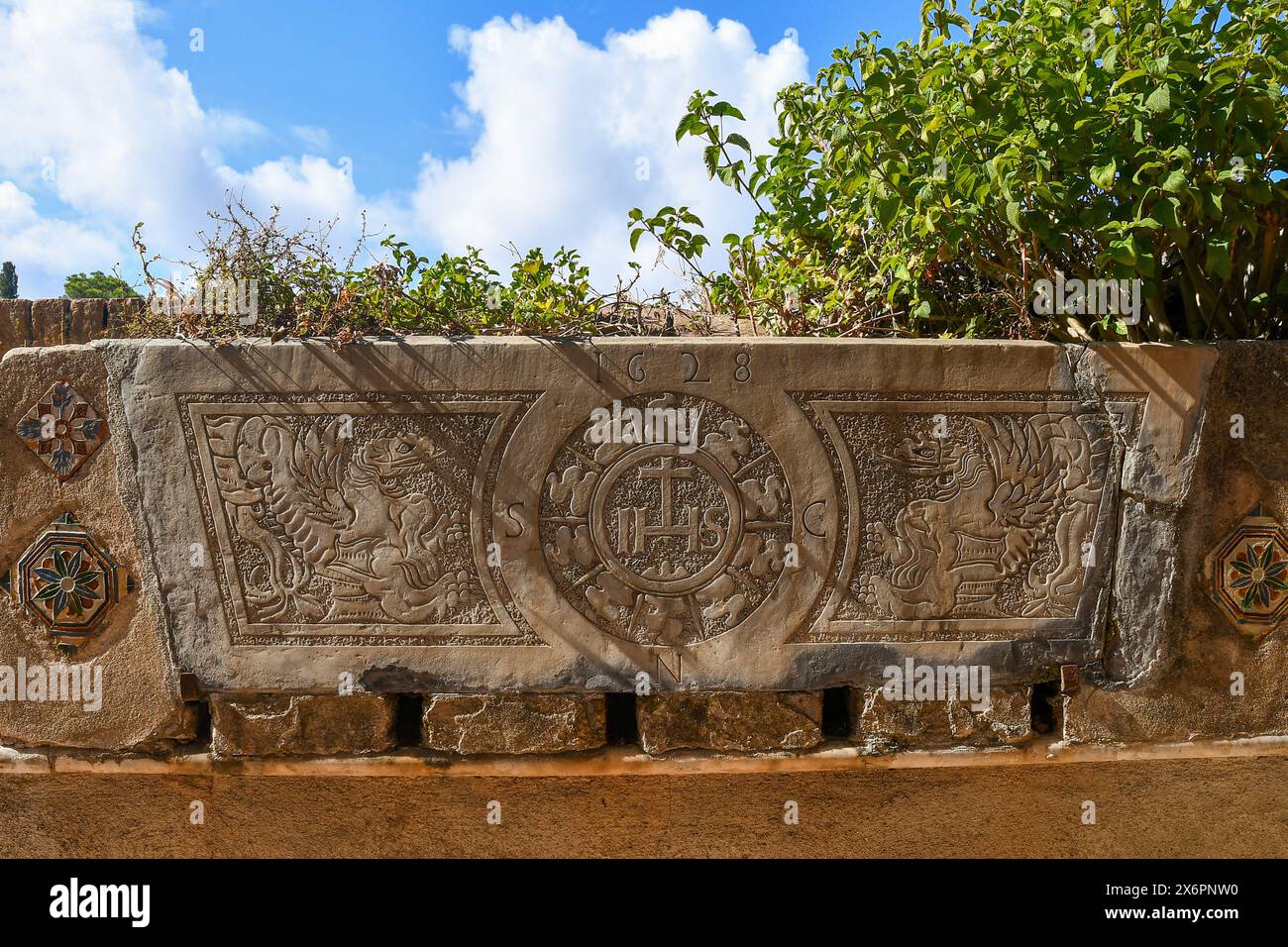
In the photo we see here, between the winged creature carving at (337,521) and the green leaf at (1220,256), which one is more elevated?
the green leaf at (1220,256)

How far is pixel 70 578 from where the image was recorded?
264cm

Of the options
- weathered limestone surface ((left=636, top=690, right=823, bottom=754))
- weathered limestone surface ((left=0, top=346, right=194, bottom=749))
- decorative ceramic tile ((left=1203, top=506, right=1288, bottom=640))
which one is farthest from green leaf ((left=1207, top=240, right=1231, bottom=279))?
weathered limestone surface ((left=0, top=346, right=194, bottom=749))

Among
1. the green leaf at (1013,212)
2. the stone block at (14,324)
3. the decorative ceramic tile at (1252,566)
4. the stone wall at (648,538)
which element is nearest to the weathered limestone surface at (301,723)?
the stone wall at (648,538)

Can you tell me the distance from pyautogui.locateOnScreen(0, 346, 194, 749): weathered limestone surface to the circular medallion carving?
125 cm

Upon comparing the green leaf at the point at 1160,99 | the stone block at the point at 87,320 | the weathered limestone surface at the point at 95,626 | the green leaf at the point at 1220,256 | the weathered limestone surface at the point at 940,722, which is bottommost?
the weathered limestone surface at the point at 940,722

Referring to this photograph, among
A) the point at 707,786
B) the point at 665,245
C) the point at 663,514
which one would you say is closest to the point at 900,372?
the point at 663,514

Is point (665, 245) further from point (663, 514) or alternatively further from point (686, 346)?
point (663, 514)

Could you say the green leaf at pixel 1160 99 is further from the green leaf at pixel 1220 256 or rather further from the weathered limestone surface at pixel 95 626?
the weathered limestone surface at pixel 95 626

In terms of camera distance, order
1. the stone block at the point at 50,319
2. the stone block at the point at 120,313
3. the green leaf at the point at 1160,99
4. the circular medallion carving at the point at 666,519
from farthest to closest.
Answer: the stone block at the point at 50,319 → the stone block at the point at 120,313 → the circular medallion carving at the point at 666,519 → the green leaf at the point at 1160,99

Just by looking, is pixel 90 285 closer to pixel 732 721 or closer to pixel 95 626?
pixel 95 626

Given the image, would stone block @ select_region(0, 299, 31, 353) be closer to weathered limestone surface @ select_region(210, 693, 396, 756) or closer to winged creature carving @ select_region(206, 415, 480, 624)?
winged creature carving @ select_region(206, 415, 480, 624)

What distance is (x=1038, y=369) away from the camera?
8.43 feet

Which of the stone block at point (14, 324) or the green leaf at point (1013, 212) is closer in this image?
the green leaf at point (1013, 212)

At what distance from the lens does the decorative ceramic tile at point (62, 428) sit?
8.51 ft
